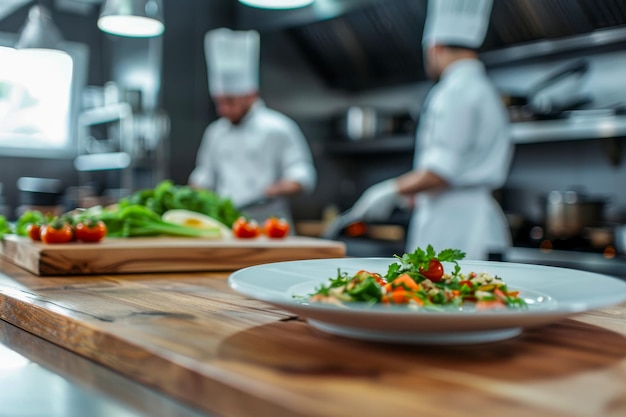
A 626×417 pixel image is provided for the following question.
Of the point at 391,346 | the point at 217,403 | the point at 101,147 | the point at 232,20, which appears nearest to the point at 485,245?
the point at 391,346

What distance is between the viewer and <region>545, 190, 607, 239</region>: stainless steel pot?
317 cm

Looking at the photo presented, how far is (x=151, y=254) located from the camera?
1.64 m

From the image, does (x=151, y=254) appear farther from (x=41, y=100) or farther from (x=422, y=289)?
(x=41, y=100)

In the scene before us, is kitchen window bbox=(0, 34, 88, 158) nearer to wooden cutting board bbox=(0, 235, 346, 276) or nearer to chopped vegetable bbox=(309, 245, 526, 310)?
wooden cutting board bbox=(0, 235, 346, 276)

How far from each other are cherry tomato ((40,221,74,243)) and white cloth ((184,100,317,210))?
240cm

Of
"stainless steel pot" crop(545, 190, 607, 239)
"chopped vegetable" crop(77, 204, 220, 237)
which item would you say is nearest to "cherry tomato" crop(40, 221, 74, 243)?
"chopped vegetable" crop(77, 204, 220, 237)

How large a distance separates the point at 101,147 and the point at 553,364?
245 inches

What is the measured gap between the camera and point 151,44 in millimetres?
5113

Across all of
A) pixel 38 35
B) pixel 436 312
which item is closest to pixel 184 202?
pixel 38 35

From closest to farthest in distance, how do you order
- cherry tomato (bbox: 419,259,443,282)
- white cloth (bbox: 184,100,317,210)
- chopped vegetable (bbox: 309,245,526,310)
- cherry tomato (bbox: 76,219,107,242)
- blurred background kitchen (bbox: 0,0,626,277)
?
chopped vegetable (bbox: 309,245,526,310) < cherry tomato (bbox: 419,259,443,282) < cherry tomato (bbox: 76,219,107,242) < blurred background kitchen (bbox: 0,0,626,277) < white cloth (bbox: 184,100,317,210)

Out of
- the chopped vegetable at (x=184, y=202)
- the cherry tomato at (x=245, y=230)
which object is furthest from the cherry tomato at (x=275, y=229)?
the chopped vegetable at (x=184, y=202)

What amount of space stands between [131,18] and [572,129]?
7.23ft

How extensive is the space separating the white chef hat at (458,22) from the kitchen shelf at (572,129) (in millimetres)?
716

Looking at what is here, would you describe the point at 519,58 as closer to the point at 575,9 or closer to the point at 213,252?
the point at 575,9
